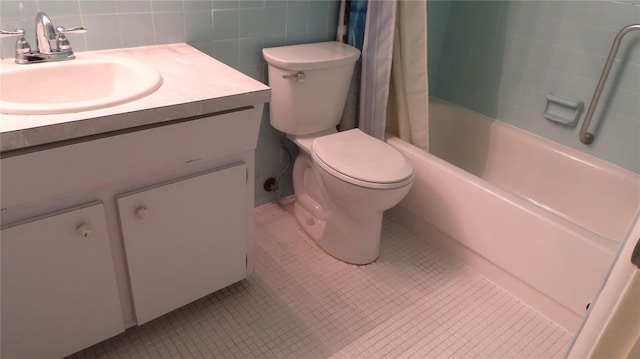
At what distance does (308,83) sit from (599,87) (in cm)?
119

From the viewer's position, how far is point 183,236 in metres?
1.39

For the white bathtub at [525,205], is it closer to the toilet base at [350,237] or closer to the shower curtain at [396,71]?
the shower curtain at [396,71]

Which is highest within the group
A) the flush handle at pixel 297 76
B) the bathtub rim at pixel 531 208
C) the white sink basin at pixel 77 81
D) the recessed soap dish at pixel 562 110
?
the white sink basin at pixel 77 81

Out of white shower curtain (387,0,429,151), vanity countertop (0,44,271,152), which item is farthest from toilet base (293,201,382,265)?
vanity countertop (0,44,271,152)

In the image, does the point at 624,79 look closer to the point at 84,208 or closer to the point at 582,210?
the point at 582,210

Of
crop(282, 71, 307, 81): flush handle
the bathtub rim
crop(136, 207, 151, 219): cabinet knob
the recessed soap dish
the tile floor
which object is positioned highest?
crop(282, 71, 307, 81): flush handle

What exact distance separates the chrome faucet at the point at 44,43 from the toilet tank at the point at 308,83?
716 millimetres

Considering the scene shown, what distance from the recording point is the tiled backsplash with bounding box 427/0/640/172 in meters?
1.89

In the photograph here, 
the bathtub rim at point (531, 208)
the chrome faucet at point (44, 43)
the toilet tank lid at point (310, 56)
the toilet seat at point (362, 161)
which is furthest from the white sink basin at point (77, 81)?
the bathtub rim at point (531, 208)

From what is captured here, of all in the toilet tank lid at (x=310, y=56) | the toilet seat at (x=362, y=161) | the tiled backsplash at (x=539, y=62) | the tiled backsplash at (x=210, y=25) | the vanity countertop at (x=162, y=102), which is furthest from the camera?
the tiled backsplash at (x=539, y=62)

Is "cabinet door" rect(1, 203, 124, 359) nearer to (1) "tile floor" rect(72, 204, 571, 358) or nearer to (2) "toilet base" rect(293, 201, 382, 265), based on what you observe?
(1) "tile floor" rect(72, 204, 571, 358)

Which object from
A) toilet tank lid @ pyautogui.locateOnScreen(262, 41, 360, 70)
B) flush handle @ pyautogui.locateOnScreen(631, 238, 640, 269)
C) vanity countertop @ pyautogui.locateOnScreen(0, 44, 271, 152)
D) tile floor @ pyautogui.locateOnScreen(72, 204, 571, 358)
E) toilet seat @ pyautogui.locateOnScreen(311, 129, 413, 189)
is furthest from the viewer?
toilet tank lid @ pyautogui.locateOnScreen(262, 41, 360, 70)

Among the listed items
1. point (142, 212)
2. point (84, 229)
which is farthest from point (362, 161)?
point (84, 229)

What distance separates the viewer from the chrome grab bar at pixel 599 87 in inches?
68.4
